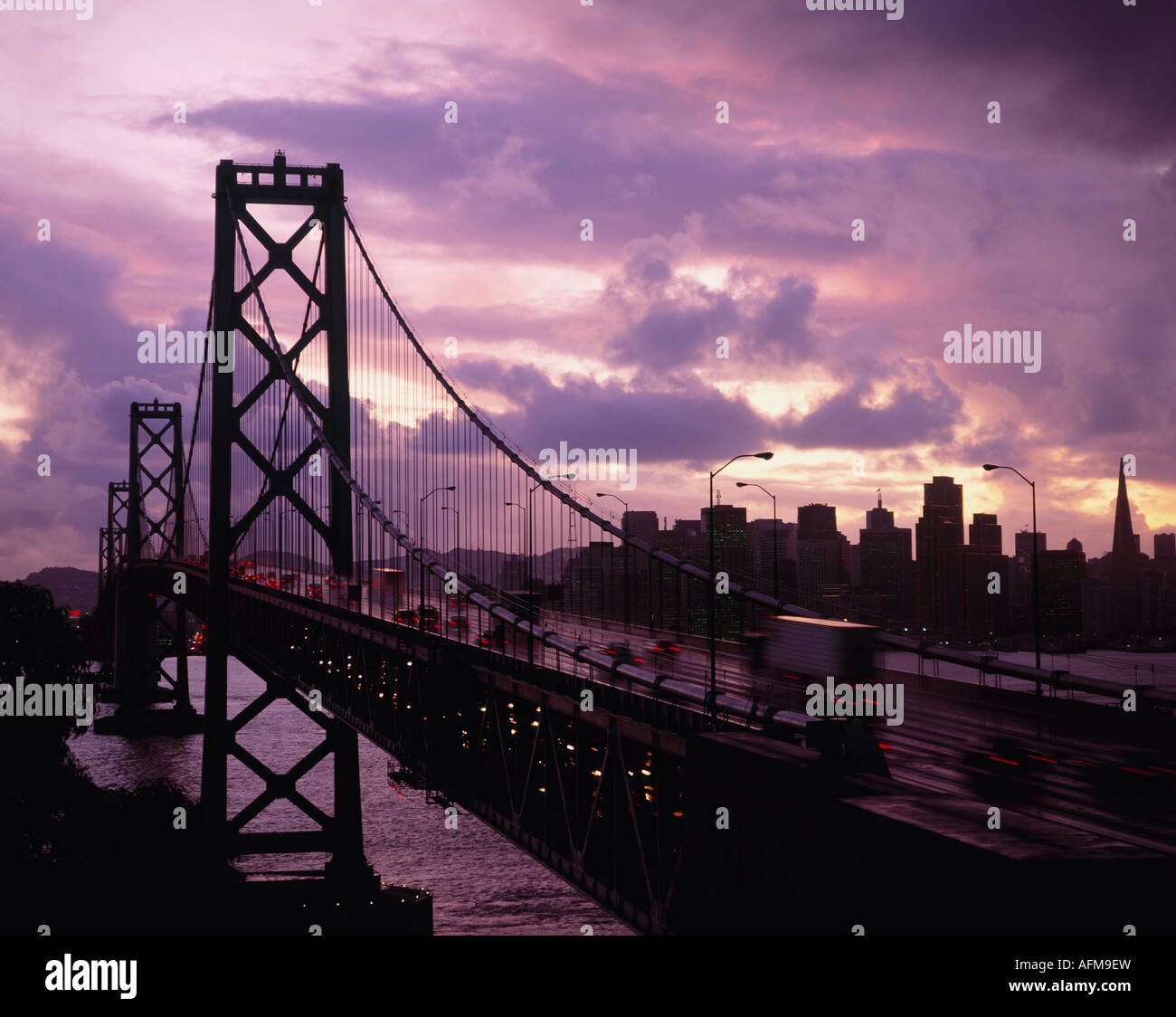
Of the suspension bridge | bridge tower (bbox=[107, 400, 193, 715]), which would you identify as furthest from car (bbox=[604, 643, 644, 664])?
bridge tower (bbox=[107, 400, 193, 715])

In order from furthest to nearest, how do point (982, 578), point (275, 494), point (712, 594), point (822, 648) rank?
point (982, 578) → point (275, 494) → point (822, 648) → point (712, 594)

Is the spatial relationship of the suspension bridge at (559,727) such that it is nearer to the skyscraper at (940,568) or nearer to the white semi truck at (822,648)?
the white semi truck at (822,648)

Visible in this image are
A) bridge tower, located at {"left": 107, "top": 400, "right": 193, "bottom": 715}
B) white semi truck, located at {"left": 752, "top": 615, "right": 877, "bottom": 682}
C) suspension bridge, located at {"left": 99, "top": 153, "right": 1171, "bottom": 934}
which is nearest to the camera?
suspension bridge, located at {"left": 99, "top": 153, "right": 1171, "bottom": 934}

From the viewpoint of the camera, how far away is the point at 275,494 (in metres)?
47.7

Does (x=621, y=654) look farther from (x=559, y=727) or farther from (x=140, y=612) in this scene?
(x=140, y=612)

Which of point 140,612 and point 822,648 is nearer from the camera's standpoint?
point 822,648

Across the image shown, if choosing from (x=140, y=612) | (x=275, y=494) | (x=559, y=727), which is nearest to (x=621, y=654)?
(x=559, y=727)

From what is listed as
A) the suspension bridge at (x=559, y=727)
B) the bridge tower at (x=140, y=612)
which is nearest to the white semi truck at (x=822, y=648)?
the suspension bridge at (x=559, y=727)

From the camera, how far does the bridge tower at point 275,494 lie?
4209 cm

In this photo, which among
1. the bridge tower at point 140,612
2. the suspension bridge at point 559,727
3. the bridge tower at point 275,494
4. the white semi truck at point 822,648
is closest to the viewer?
the suspension bridge at point 559,727

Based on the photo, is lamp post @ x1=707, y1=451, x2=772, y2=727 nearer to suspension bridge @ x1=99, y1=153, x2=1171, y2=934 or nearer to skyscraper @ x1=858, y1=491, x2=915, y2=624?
suspension bridge @ x1=99, y1=153, x2=1171, y2=934

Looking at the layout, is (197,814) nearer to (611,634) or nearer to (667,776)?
(611,634)

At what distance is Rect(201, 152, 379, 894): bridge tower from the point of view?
1657 inches
